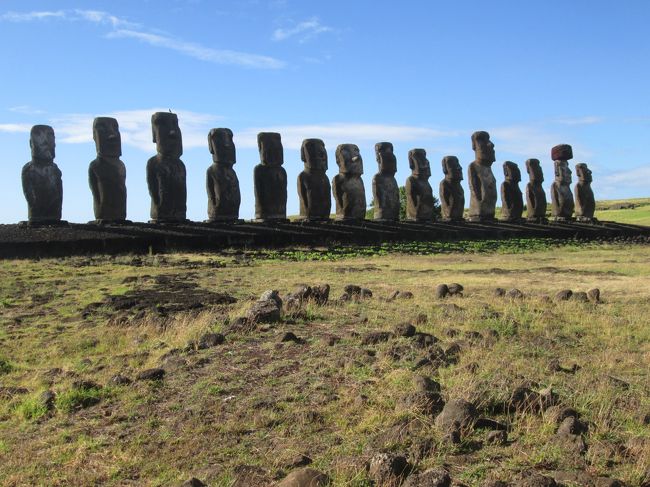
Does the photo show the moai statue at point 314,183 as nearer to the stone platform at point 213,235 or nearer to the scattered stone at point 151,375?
the stone platform at point 213,235

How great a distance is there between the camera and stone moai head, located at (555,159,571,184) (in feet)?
113

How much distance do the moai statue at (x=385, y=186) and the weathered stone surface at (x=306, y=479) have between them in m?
23.8

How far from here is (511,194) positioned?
32656mm

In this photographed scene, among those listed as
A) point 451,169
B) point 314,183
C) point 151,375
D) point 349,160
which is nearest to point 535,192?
point 451,169

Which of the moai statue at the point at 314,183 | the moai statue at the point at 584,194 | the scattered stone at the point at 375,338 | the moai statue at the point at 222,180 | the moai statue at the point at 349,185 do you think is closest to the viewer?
the scattered stone at the point at 375,338

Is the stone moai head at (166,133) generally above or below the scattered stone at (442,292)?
above

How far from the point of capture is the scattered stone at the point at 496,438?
4.83 meters

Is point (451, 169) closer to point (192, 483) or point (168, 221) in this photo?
point (168, 221)

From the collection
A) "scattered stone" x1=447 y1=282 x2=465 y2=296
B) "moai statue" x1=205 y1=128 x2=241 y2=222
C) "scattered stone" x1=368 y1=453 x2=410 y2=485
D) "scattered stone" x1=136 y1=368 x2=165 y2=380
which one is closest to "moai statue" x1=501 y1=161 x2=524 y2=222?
"moai statue" x1=205 y1=128 x2=241 y2=222

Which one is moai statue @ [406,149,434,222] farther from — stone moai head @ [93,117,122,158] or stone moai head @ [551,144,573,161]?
stone moai head @ [93,117,122,158]

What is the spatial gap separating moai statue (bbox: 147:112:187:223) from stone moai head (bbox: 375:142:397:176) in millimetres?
8325

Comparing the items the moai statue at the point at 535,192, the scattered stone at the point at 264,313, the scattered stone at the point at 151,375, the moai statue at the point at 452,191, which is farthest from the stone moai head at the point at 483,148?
the scattered stone at the point at 151,375

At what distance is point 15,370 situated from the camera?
24.8ft

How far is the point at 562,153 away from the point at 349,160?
12702mm
